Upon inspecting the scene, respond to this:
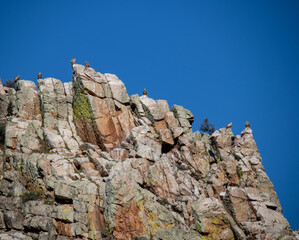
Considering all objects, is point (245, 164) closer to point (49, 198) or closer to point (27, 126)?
point (49, 198)

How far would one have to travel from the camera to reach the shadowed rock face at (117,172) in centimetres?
3691

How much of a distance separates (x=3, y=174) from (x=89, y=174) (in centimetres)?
979

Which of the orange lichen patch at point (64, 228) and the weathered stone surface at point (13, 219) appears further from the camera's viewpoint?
the weathered stone surface at point (13, 219)

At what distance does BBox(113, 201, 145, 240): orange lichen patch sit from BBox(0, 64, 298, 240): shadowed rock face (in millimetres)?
99

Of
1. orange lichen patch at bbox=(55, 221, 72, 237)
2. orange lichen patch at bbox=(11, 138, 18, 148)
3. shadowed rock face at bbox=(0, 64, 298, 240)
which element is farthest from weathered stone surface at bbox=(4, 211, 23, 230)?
orange lichen patch at bbox=(11, 138, 18, 148)

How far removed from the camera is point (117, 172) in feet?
130

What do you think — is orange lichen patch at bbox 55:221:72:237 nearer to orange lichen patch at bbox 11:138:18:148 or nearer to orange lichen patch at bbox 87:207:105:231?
orange lichen patch at bbox 87:207:105:231

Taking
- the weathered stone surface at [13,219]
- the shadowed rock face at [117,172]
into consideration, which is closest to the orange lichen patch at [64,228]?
the shadowed rock face at [117,172]

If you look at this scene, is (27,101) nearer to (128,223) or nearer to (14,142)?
(14,142)

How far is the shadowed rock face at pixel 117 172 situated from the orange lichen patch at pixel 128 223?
99 mm

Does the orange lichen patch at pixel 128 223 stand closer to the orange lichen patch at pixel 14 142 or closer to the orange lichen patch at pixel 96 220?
the orange lichen patch at pixel 96 220

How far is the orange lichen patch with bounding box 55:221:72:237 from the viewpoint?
117ft

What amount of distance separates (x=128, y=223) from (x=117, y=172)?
5775 millimetres

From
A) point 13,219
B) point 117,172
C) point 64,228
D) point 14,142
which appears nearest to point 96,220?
point 64,228
